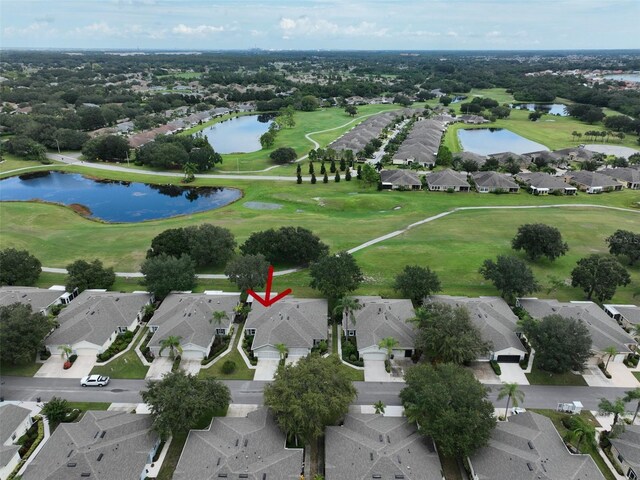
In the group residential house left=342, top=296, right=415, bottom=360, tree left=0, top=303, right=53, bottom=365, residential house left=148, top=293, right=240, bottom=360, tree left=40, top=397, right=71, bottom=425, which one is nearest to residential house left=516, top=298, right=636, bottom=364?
residential house left=342, top=296, right=415, bottom=360

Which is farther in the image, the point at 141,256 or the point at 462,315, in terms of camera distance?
the point at 141,256

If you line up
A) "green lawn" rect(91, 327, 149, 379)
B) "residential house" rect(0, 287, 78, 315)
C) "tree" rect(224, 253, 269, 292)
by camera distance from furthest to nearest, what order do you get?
"tree" rect(224, 253, 269, 292)
"residential house" rect(0, 287, 78, 315)
"green lawn" rect(91, 327, 149, 379)

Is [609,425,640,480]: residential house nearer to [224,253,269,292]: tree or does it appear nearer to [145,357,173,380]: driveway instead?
[224,253,269,292]: tree

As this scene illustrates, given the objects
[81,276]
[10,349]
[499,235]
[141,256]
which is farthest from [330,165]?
[10,349]

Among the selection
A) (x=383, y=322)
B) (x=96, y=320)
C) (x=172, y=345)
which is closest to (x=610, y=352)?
(x=383, y=322)

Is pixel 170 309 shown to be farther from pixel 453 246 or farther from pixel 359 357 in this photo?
pixel 453 246
